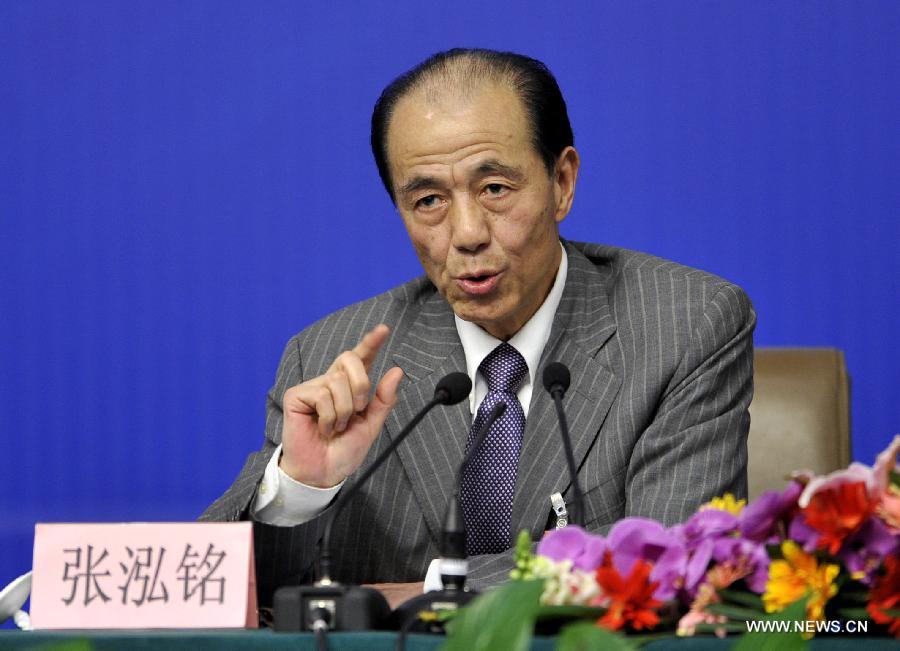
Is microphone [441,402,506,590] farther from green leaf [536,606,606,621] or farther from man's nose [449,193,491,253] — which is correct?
man's nose [449,193,491,253]

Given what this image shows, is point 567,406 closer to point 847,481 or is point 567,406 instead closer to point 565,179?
point 565,179

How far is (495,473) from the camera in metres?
2.00

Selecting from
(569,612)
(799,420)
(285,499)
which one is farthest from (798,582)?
(799,420)

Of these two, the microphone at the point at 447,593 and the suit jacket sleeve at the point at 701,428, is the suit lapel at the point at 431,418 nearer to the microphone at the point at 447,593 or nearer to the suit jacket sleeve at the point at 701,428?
the suit jacket sleeve at the point at 701,428

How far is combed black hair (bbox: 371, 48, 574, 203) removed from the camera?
2.07m

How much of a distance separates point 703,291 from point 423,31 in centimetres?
109

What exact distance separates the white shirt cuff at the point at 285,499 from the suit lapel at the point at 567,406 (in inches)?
11.6

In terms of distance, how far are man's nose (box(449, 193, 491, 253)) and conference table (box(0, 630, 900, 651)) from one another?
0.90 meters

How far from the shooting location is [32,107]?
9.68 feet

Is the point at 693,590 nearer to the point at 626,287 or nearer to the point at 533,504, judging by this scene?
the point at 533,504

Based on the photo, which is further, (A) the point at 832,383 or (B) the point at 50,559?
(A) the point at 832,383

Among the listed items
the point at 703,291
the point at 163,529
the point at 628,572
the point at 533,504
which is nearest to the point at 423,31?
the point at 703,291

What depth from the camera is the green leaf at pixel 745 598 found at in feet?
3.57

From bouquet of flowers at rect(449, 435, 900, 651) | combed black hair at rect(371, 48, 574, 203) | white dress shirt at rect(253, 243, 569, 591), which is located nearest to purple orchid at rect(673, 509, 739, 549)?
bouquet of flowers at rect(449, 435, 900, 651)
